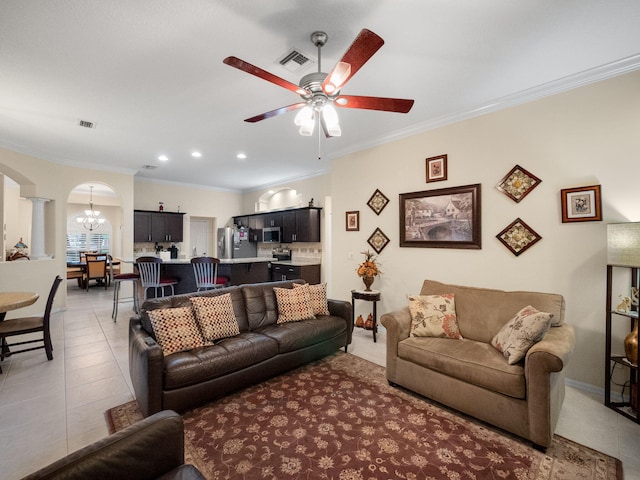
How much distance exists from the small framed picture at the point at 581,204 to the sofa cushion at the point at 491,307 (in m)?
0.78

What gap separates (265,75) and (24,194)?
5537 mm

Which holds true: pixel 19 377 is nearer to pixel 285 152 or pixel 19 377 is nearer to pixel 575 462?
pixel 285 152

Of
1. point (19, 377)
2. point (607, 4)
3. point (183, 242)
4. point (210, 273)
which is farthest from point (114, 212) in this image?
point (607, 4)

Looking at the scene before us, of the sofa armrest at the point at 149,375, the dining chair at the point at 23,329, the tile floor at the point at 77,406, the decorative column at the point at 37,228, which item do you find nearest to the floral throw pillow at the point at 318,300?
the tile floor at the point at 77,406

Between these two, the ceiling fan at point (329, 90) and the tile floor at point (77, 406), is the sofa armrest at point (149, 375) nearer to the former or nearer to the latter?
the tile floor at point (77, 406)

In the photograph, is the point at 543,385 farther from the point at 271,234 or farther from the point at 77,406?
the point at 271,234

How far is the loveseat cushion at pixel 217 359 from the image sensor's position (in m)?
2.19

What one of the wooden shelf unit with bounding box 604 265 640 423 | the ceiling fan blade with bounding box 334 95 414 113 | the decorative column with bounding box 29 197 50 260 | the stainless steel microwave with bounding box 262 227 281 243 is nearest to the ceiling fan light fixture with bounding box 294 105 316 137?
the ceiling fan blade with bounding box 334 95 414 113

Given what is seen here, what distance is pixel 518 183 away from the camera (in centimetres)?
304

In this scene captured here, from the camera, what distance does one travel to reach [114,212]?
33.6ft

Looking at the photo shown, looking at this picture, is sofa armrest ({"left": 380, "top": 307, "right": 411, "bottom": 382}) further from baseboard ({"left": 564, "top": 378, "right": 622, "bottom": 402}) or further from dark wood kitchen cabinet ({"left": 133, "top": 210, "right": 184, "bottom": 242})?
dark wood kitchen cabinet ({"left": 133, "top": 210, "right": 184, "bottom": 242})

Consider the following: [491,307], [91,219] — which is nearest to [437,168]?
[491,307]

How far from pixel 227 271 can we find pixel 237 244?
2365 mm

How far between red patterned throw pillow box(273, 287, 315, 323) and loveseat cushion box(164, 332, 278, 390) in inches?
19.0
